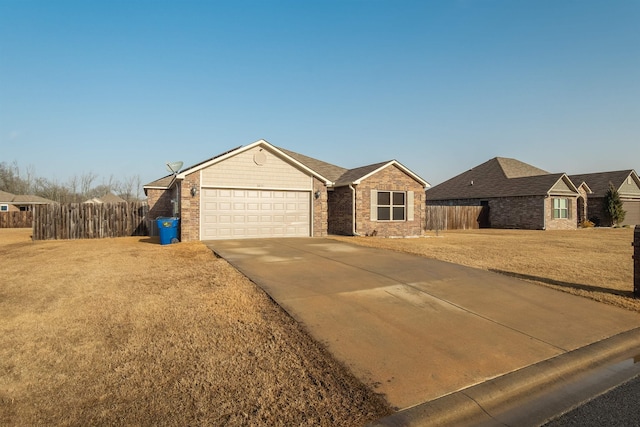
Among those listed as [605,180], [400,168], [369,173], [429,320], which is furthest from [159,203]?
[605,180]

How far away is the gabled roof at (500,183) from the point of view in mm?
26672

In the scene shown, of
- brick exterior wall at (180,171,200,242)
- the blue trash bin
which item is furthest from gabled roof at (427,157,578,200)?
the blue trash bin

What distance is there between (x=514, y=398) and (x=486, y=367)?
1.38ft

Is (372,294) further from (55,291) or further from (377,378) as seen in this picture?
(55,291)

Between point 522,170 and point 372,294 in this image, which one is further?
point 522,170

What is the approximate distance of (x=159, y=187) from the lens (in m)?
22.1

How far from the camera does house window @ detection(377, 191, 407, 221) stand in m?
18.5

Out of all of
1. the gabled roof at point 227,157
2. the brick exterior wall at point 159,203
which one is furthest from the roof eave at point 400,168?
the brick exterior wall at point 159,203

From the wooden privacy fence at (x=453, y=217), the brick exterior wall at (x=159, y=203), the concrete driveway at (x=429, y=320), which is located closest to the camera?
the concrete driveway at (x=429, y=320)

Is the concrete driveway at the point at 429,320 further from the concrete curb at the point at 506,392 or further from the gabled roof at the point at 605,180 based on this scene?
the gabled roof at the point at 605,180

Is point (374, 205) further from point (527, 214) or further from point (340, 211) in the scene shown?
point (527, 214)

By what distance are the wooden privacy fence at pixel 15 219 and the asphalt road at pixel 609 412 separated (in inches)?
1598

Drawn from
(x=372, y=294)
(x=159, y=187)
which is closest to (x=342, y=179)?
(x=159, y=187)

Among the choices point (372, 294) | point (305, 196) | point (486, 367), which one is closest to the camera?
point (486, 367)
